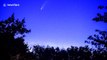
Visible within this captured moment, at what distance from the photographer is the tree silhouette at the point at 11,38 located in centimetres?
2428

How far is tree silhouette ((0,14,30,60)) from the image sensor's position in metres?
24.3

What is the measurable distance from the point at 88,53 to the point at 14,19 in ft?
247

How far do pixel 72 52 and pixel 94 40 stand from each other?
9395cm

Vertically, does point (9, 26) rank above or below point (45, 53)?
below

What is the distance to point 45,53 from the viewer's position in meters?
127

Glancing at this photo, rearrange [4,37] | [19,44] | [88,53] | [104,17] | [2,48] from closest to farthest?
[104,17], [2,48], [4,37], [19,44], [88,53]

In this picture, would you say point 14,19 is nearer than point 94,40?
No

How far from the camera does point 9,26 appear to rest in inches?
1271

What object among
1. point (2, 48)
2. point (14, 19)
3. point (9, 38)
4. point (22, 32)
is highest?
point (14, 19)

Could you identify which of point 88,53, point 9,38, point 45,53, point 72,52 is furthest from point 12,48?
point 45,53

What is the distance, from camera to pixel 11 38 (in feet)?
89.5

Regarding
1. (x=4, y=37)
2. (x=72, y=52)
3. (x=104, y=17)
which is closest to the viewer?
(x=104, y=17)

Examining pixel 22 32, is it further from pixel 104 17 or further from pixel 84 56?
pixel 84 56

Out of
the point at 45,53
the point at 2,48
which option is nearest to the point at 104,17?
the point at 2,48
